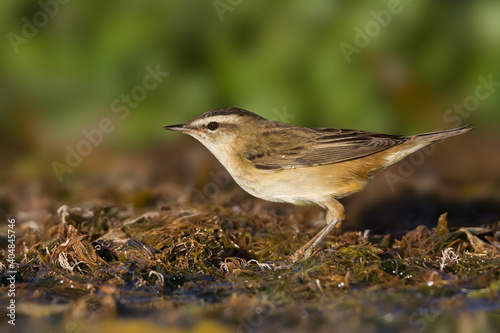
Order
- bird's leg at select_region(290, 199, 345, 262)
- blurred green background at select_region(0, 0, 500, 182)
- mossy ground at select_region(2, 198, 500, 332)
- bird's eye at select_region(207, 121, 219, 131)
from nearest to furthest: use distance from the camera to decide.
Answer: mossy ground at select_region(2, 198, 500, 332) → bird's leg at select_region(290, 199, 345, 262) → bird's eye at select_region(207, 121, 219, 131) → blurred green background at select_region(0, 0, 500, 182)

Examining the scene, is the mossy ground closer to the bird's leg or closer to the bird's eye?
the bird's leg

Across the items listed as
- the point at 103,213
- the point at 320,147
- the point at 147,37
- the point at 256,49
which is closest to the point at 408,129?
the point at 256,49

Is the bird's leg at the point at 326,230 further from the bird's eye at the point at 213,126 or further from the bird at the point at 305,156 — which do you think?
the bird's eye at the point at 213,126

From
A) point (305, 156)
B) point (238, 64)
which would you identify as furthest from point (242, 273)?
point (238, 64)

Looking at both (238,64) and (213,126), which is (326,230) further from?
(238,64)

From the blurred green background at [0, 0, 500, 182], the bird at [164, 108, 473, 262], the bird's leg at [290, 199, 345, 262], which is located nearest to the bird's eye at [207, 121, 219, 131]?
the bird at [164, 108, 473, 262]

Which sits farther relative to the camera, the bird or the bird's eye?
the bird's eye

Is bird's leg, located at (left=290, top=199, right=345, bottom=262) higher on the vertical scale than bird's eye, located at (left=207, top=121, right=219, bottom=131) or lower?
lower
